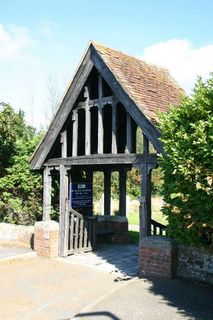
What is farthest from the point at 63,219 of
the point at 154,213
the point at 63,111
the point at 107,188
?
the point at 154,213

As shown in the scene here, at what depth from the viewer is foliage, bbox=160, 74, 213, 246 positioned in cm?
681

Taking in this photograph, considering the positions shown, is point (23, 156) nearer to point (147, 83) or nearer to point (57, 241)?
point (57, 241)

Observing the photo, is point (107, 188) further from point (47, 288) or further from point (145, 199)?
point (47, 288)

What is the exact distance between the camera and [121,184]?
13648 millimetres

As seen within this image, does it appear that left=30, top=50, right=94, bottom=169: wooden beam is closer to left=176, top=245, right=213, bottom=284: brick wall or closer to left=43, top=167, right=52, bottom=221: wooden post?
left=43, top=167, right=52, bottom=221: wooden post

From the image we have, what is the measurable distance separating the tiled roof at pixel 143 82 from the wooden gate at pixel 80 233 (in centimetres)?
425

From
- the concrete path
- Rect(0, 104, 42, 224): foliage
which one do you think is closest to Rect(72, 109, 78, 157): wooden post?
the concrete path

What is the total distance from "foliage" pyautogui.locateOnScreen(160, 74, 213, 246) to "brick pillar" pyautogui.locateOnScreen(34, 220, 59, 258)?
4.61 m

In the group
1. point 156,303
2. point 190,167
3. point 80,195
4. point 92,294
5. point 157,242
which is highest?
point 190,167

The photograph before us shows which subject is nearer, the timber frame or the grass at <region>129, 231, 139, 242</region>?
the timber frame

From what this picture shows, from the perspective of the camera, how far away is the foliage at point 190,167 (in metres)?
6.81

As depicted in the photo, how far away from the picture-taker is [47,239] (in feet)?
37.0

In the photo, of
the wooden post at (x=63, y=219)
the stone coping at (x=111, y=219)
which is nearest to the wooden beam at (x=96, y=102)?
the wooden post at (x=63, y=219)

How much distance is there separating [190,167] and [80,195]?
6189 mm
